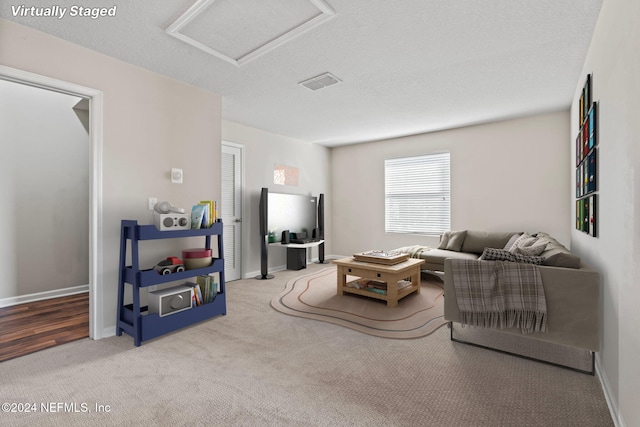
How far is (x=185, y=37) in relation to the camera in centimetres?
245

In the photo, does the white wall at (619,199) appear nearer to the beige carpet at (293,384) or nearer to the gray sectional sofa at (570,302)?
the gray sectional sofa at (570,302)

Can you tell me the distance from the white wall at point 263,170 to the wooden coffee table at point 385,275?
1846 millimetres

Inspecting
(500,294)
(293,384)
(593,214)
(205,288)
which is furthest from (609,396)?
(205,288)

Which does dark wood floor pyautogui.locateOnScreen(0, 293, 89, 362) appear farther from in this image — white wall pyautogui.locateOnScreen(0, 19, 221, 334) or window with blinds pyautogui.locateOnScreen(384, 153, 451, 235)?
window with blinds pyautogui.locateOnScreen(384, 153, 451, 235)

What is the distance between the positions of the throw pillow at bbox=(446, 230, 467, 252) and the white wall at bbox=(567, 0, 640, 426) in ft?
8.28

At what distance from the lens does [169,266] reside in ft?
9.21

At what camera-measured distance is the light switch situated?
319 centimetres

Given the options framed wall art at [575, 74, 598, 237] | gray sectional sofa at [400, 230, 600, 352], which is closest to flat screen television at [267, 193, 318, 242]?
gray sectional sofa at [400, 230, 600, 352]

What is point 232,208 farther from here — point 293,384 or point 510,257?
point 510,257

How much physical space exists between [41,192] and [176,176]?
204 cm

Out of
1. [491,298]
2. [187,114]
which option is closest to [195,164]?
[187,114]

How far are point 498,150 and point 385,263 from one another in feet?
9.19

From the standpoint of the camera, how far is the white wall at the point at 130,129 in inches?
94.9

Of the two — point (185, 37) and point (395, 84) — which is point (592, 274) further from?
point (185, 37)
